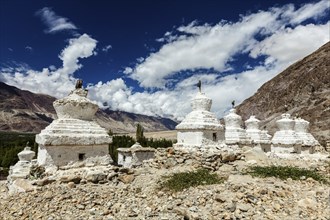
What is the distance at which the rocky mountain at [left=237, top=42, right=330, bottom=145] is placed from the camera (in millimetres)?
55594

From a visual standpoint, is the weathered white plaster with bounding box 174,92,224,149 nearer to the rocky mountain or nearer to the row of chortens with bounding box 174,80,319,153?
the row of chortens with bounding box 174,80,319,153

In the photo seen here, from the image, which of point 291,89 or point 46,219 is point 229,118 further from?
point 291,89


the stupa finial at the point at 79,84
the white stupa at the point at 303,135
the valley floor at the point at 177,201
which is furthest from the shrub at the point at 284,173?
the white stupa at the point at 303,135

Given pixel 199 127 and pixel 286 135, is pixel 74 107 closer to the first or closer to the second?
pixel 199 127

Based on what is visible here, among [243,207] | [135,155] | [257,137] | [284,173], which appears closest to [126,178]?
[243,207]

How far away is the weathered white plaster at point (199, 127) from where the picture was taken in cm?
1653

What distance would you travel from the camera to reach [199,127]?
16.5 meters

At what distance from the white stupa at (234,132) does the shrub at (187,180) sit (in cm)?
924

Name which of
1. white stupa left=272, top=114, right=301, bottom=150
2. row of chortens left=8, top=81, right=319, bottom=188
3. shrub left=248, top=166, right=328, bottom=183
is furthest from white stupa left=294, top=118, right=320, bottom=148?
shrub left=248, top=166, right=328, bottom=183

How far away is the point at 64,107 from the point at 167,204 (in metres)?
6.91

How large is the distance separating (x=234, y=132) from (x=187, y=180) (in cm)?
1098

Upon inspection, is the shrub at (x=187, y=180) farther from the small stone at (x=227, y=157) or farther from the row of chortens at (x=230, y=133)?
the row of chortens at (x=230, y=133)

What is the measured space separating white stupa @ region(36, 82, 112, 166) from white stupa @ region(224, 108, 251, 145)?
10.2 m

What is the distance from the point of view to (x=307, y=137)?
24.6m
